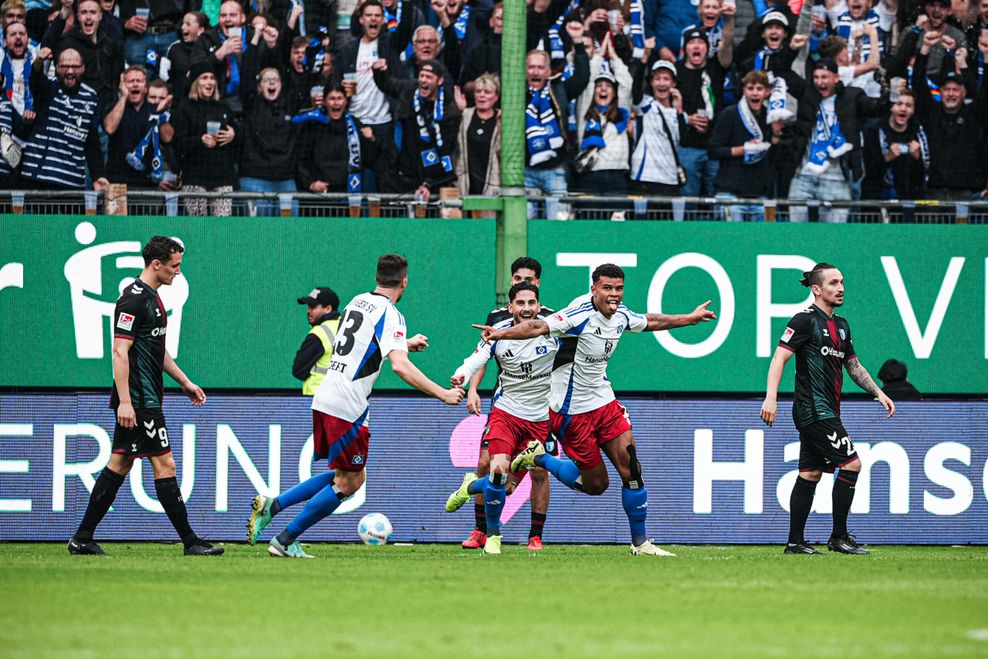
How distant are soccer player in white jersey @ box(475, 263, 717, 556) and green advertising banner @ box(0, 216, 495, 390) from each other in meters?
3.34

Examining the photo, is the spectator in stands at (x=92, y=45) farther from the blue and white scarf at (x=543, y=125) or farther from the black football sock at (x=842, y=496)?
the black football sock at (x=842, y=496)

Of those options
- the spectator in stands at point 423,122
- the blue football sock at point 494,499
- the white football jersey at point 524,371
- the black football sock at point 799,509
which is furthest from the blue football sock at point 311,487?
the spectator in stands at point 423,122

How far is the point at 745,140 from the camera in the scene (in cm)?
1500

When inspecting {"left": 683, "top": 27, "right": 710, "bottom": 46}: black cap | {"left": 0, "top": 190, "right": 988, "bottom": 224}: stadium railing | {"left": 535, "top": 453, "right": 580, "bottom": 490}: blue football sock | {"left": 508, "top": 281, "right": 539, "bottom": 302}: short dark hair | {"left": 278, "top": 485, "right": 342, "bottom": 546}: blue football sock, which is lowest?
{"left": 278, "top": 485, "right": 342, "bottom": 546}: blue football sock

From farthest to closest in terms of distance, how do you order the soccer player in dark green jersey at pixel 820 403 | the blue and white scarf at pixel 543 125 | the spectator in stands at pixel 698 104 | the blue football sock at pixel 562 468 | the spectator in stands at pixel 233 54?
the spectator in stands at pixel 698 104
the blue and white scarf at pixel 543 125
the spectator in stands at pixel 233 54
the soccer player in dark green jersey at pixel 820 403
the blue football sock at pixel 562 468

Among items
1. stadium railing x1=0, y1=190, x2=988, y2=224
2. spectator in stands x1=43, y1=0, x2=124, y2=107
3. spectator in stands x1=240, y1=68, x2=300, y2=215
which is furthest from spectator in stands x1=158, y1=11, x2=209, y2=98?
stadium railing x1=0, y1=190, x2=988, y2=224

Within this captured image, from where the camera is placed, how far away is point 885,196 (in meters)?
15.4

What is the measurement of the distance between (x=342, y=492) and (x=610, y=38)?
6989 mm

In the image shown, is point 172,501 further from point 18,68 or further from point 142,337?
point 18,68

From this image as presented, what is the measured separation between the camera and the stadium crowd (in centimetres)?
1458

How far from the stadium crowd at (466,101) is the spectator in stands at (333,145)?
0.02m

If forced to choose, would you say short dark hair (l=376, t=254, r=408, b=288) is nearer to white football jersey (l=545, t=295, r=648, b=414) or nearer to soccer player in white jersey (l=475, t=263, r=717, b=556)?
soccer player in white jersey (l=475, t=263, r=717, b=556)

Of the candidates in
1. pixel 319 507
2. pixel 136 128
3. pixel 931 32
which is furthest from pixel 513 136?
pixel 319 507

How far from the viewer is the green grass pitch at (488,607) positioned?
6004 mm
